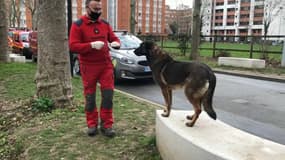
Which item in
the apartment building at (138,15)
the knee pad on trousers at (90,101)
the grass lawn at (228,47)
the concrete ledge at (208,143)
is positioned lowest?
the concrete ledge at (208,143)

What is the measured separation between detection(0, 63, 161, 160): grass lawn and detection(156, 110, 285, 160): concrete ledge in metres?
0.41

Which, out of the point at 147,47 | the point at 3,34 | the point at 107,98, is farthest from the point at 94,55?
the point at 3,34

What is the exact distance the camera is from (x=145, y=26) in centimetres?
10606

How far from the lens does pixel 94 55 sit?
4.10m

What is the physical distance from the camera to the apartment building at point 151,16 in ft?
334

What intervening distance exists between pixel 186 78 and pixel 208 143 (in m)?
0.98

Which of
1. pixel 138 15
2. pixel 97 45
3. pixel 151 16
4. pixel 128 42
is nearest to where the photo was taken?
pixel 97 45

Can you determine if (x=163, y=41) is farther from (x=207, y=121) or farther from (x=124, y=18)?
(x=124, y=18)

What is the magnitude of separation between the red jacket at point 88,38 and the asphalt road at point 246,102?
2.99 meters

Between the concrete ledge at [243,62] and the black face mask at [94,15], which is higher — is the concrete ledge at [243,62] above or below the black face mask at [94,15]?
below

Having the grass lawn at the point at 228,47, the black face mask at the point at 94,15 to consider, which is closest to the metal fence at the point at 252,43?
the grass lawn at the point at 228,47

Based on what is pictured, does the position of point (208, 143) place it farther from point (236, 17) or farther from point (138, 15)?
point (236, 17)

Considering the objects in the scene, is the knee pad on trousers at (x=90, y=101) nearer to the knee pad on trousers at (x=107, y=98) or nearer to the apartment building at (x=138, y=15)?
the knee pad on trousers at (x=107, y=98)

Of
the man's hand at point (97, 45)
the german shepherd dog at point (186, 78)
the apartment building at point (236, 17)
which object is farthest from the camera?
the apartment building at point (236, 17)
